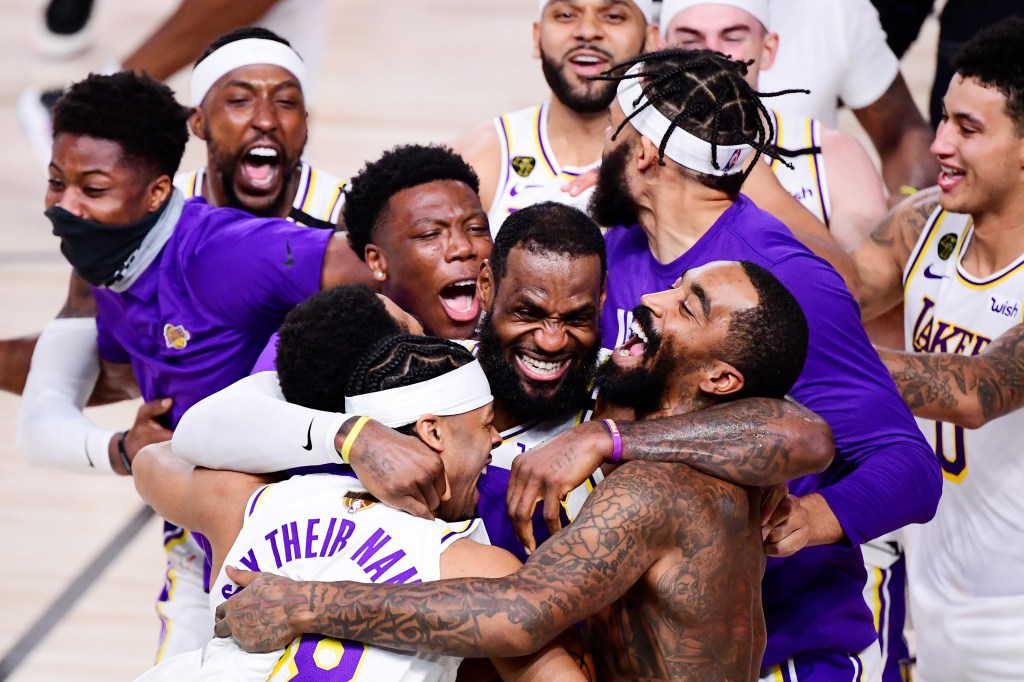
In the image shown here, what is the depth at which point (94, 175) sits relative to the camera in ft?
14.3

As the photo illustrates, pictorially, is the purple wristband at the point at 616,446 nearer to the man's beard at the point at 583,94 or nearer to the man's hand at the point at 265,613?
the man's hand at the point at 265,613

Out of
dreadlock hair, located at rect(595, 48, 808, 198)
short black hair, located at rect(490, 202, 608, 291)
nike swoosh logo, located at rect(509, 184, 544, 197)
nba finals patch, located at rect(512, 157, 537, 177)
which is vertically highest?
dreadlock hair, located at rect(595, 48, 808, 198)

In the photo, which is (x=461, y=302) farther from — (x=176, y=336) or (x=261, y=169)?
(x=261, y=169)

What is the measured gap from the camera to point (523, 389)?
3.66 m

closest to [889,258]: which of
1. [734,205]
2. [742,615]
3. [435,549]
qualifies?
[734,205]

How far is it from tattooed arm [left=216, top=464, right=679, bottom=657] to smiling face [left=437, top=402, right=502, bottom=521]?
289 millimetres

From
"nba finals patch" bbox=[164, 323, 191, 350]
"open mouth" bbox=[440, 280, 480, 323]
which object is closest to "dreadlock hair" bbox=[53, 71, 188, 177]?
"nba finals patch" bbox=[164, 323, 191, 350]

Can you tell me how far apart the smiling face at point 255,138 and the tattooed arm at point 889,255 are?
2051 millimetres

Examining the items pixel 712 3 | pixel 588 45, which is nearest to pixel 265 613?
pixel 588 45

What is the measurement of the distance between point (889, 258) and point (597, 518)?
93.8 inches

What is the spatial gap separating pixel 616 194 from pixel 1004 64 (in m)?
1.45

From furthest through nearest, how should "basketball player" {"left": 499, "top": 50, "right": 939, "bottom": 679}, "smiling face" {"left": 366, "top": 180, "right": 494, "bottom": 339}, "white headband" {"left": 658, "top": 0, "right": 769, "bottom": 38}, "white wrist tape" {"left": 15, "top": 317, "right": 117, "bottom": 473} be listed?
"white headband" {"left": 658, "top": 0, "right": 769, "bottom": 38}, "white wrist tape" {"left": 15, "top": 317, "right": 117, "bottom": 473}, "smiling face" {"left": 366, "top": 180, "right": 494, "bottom": 339}, "basketball player" {"left": 499, "top": 50, "right": 939, "bottom": 679}

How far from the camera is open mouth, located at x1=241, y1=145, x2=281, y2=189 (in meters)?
5.24

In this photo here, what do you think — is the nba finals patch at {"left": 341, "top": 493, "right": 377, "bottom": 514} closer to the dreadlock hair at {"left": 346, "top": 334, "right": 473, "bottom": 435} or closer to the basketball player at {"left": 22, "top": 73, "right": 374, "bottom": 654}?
the dreadlock hair at {"left": 346, "top": 334, "right": 473, "bottom": 435}
